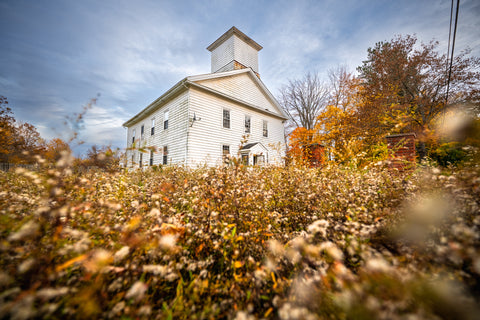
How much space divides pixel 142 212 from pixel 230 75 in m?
→ 13.5

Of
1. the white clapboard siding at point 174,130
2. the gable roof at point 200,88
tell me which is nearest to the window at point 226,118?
the gable roof at point 200,88

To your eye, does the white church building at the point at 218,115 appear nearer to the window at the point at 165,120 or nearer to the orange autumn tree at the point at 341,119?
the window at the point at 165,120

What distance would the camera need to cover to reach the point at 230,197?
2.22 m

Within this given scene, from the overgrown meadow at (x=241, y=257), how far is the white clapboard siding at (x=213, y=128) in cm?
756

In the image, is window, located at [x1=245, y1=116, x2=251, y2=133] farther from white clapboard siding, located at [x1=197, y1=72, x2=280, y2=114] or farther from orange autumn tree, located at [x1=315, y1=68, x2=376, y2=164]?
orange autumn tree, located at [x1=315, y1=68, x2=376, y2=164]

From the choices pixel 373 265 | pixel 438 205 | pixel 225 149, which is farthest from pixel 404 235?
pixel 225 149

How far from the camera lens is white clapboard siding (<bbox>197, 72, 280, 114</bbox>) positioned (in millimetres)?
12633

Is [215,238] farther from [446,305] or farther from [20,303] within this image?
[446,305]

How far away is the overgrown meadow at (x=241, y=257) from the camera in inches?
34.0

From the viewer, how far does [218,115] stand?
41.0 feet

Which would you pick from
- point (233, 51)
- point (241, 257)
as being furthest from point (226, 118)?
point (241, 257)

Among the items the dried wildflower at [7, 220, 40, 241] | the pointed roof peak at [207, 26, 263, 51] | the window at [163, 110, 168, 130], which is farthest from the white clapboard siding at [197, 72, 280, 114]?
the dried wildflower at [7, 220, 40, 241]

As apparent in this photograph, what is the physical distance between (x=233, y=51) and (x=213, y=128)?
806 centimetres

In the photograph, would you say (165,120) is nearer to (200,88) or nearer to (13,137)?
(200,88)
